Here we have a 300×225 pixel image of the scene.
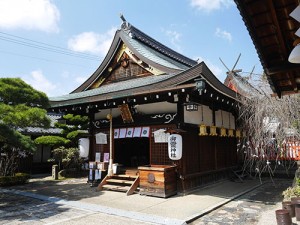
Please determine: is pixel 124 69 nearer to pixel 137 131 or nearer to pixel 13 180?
pixel 137 131

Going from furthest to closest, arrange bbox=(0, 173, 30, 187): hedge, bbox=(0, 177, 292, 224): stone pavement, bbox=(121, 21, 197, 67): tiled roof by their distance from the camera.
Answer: bbox=(121, 21, 197, 67): tiled roof
bbox=(0, 173, 30, 187): hedge
bbox=(0, 177, 292, 224): stone pavement

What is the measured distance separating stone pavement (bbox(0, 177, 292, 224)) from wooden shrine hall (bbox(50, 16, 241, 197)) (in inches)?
31.7

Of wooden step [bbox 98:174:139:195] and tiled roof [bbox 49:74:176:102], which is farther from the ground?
tiled roof [bbox 49:74:176:102]

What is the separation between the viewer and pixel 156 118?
454 inches

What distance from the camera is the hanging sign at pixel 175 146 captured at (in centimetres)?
1030

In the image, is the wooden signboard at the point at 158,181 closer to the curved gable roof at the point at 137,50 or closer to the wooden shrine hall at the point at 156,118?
the wooden shrine hall at the point at 156,118

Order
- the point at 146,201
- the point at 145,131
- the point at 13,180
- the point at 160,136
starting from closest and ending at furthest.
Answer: the point at 146,201 < the point at 160,136 < the point at 145,131 < the point at 13,180

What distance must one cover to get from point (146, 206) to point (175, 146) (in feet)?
8.49

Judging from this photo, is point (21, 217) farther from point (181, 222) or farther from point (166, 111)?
point (166, 111)

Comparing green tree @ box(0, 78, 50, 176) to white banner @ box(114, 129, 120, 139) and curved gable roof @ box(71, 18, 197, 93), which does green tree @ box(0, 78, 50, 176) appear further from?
curved gable roof @ box(71, 18, 197, 93)

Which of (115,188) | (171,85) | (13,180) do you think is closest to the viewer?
(171,85)

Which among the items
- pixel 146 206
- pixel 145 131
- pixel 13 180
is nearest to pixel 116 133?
pixel 145 131

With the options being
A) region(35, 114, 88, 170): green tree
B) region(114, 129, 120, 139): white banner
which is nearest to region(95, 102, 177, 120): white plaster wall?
region(114, 129, 120, 139): white banner

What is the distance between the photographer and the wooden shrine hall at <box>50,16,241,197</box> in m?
10.4
